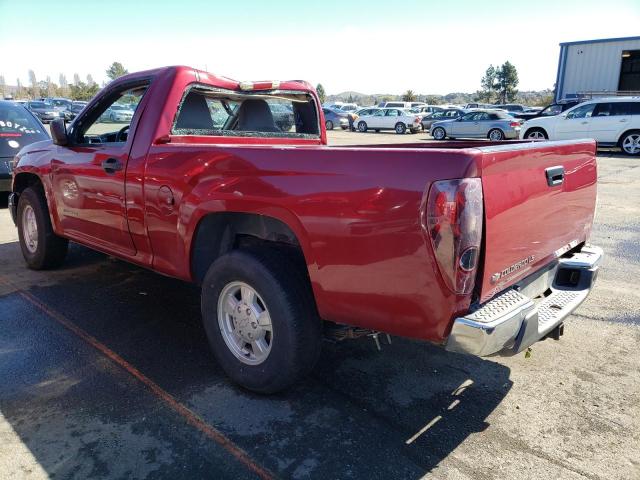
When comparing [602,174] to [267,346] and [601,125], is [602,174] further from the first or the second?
[267,346]

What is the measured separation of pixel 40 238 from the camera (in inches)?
197

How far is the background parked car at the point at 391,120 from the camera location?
91.6ft

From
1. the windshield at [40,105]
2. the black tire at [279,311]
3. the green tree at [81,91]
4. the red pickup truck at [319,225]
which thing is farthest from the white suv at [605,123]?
the green tree at [81,91]

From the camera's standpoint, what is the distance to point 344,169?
2.35 m

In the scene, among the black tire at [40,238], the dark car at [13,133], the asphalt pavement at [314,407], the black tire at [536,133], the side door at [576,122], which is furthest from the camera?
the black tire at [536,133]

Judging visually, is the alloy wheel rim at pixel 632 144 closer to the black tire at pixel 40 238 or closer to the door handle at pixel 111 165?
the black tire at pixel 40 238

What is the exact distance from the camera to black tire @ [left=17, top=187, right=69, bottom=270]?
4.93m

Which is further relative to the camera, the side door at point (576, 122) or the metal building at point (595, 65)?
the metal building at point (595, 65)

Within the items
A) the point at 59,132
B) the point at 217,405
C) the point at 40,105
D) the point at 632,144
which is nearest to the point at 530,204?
the point at 217,405

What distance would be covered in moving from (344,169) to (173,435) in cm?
162

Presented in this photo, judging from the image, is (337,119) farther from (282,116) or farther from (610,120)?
(282,116)

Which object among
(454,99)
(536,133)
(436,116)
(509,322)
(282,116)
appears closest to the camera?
(509,322)

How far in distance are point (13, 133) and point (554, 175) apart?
8848 mm

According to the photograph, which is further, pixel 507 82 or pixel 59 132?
pixel 507 82
